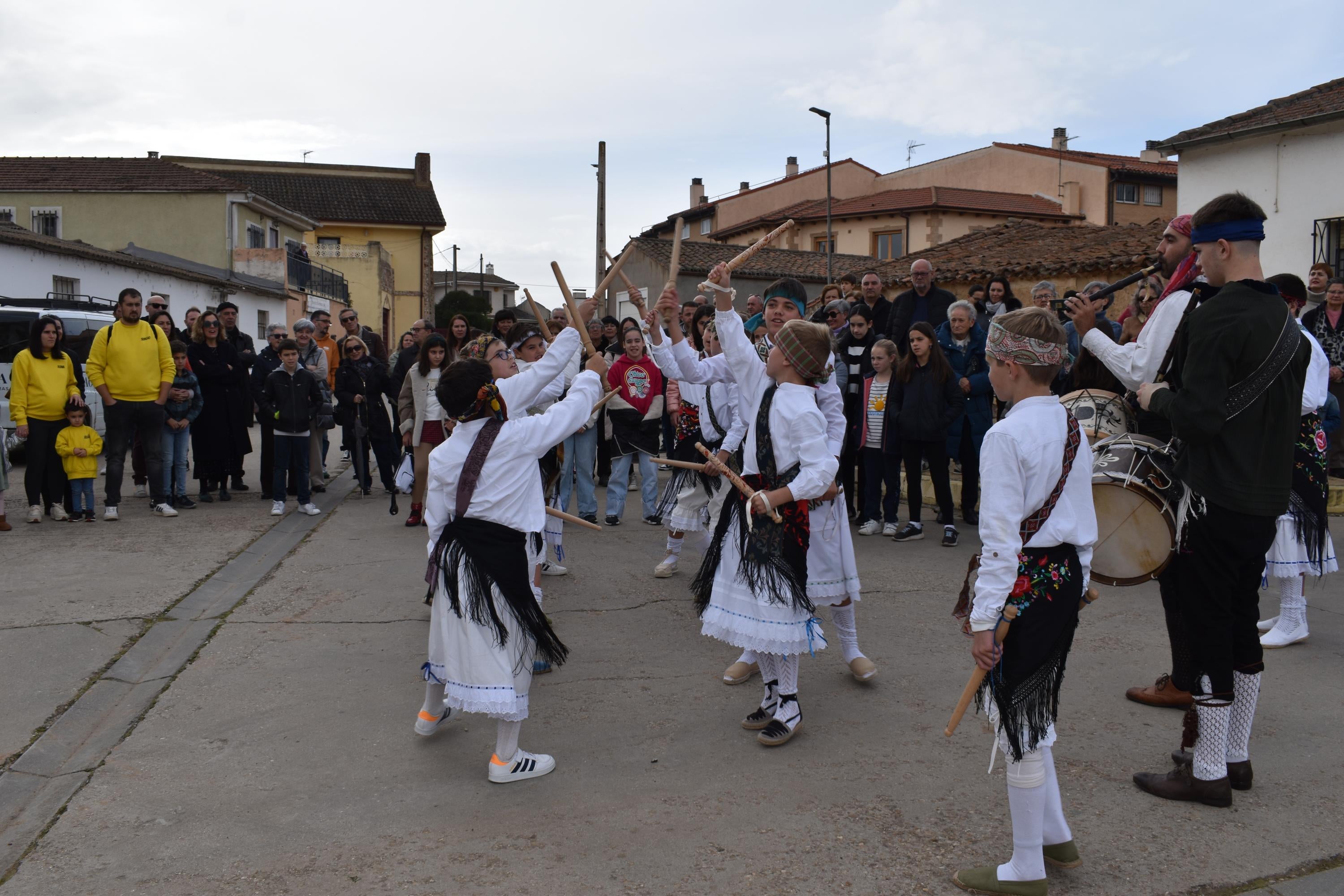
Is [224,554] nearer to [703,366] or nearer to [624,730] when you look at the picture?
[703,366]

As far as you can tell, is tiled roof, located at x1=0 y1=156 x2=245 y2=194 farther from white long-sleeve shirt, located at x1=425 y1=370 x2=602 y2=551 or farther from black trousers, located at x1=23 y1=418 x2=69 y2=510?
white long-sleeve shirt, located at x1=425 y1=370 x2=602 y2=551

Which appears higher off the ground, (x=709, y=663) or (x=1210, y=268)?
(x=1210, y=268)

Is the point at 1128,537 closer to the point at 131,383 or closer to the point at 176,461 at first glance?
the point at 131,383

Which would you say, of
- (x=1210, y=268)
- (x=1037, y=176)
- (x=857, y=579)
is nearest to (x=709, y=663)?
(x=857, y=579)

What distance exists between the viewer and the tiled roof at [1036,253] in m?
18.1

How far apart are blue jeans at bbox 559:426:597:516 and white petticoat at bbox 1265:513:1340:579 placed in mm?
5396

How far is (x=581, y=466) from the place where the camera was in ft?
31.2

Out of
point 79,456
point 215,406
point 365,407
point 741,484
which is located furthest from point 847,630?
point 215,406

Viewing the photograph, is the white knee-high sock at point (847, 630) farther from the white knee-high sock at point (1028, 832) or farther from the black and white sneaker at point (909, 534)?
the black and white sneaker at point (909, 534)

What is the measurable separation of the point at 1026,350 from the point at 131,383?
354 inches

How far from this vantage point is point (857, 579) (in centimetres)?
512

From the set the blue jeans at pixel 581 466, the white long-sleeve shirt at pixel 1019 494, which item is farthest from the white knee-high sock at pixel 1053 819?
the blue jeans at pixel 581 466

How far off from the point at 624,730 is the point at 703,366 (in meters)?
2.43

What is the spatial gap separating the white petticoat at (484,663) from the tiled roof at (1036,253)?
15.3 m
